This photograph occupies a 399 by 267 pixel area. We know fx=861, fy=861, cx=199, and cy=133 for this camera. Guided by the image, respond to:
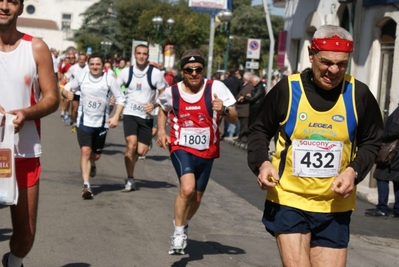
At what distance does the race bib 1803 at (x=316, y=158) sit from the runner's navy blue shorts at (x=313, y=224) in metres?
0.23

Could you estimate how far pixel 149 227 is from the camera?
9.60 metres

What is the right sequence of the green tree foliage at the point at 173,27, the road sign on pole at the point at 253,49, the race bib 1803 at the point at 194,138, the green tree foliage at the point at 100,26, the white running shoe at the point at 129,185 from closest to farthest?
the race bib 1803 at the point at 194,138 → the white running shoe at the point at 129,185 → the road sign on pole at the point at 253,49 → the green tree foliage at the point at 173,27 → the green tree foliage at the point at 100,26

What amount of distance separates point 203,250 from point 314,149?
377 cm

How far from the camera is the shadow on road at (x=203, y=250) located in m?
8.16

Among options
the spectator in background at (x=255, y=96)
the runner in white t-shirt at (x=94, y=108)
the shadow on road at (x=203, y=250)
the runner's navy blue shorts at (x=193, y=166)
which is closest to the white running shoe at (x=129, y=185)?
the runner in white t-shirt at (x=94, y=108)

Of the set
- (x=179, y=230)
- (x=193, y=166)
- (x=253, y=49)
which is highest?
(x=253, y=49)

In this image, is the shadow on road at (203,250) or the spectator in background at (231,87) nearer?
the shadow on road at (203,250)

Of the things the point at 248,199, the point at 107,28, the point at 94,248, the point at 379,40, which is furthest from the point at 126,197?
the point at 107,28

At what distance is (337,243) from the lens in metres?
5.04

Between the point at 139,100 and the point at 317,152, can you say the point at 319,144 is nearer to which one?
the point at 317,152

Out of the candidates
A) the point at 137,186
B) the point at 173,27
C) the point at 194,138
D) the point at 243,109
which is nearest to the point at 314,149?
the point at 194,138

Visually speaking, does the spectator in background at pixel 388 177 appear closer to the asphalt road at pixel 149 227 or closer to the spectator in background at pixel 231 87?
the asphalt road at pixel 149 227

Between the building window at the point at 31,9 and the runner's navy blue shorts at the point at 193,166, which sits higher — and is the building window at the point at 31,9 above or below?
above

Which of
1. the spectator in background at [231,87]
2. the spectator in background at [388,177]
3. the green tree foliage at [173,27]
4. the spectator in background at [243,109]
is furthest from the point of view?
the green tree foliage at [173,27]
